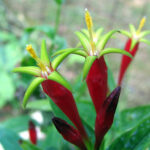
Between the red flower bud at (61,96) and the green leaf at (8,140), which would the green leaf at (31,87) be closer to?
the red flower bud at (61,96)

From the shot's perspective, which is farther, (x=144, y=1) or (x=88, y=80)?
(x=144, y=1)

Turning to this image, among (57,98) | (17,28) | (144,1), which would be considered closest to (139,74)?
(17,28)

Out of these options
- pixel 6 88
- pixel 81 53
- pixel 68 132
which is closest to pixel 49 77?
pixel 81 53

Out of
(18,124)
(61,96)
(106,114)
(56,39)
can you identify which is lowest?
(18,124)

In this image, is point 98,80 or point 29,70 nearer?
point 29,70

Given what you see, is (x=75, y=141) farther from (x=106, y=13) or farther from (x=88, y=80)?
(x=106, y=13)

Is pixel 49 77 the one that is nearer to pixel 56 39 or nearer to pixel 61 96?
pixel 61 96

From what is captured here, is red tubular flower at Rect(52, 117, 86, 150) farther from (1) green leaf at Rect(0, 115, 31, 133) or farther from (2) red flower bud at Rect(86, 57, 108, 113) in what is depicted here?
(1) green leaf at Rect(0, 115, 31, 133)

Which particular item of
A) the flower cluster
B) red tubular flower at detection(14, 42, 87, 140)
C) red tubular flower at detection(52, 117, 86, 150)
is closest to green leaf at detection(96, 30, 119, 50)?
the flower cluster
